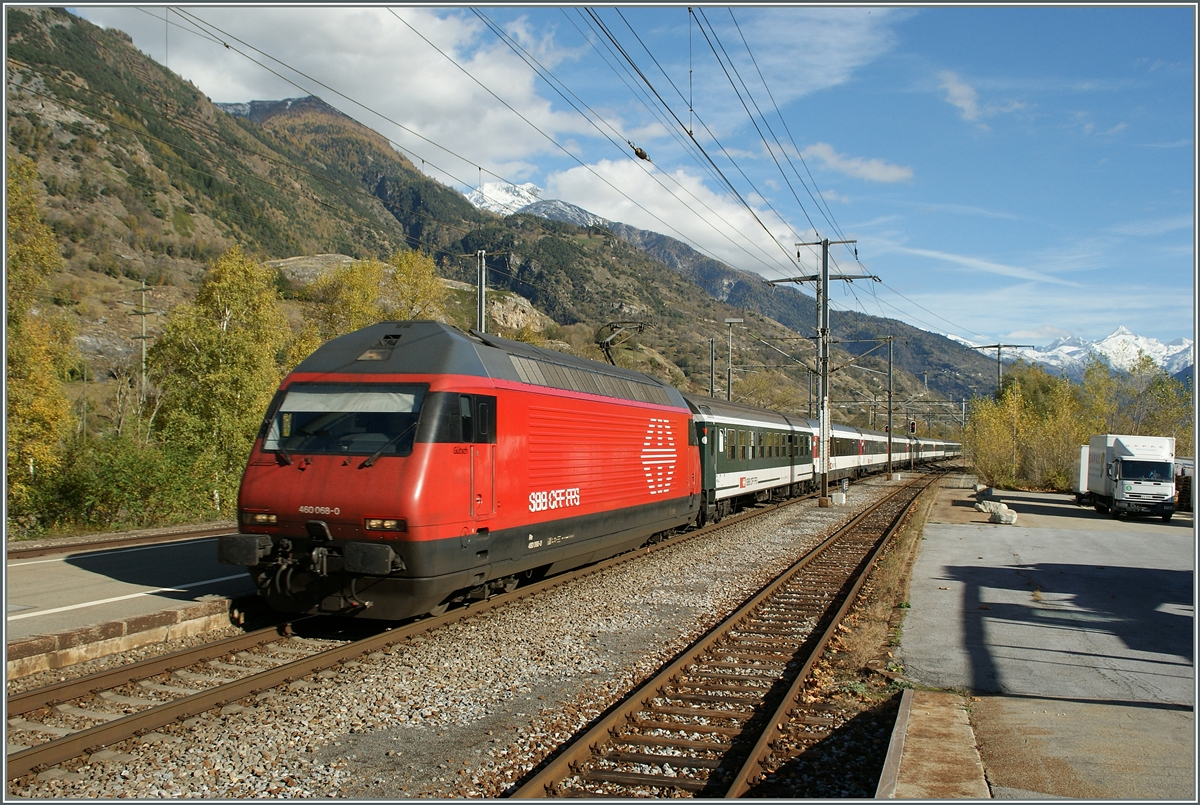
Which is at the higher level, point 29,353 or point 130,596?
point 29,353

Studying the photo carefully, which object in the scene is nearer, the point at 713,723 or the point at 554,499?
the point at 713,723

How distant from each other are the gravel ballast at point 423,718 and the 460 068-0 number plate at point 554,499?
1.41 m

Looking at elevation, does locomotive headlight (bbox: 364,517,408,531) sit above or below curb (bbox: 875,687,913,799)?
above

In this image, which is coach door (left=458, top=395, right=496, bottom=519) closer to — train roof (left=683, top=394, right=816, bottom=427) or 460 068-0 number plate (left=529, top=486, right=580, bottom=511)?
460 068-0 number plate (left=529, top=486, right=580, bottom=511)

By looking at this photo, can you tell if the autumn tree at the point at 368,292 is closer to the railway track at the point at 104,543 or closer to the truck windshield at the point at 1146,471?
the railway track at the point at 104,543

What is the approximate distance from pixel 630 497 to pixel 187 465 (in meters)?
13.5

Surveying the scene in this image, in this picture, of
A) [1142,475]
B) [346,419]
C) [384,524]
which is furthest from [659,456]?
[1142,475]

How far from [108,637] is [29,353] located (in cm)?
1859

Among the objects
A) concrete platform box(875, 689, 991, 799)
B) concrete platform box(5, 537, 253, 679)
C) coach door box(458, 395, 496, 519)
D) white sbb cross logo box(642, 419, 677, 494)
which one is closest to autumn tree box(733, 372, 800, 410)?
white sbb cross logo box(642, 419, 677, 494)

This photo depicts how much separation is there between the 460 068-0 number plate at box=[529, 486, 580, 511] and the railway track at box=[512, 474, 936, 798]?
294 cm

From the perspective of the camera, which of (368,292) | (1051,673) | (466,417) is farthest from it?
(368,292)

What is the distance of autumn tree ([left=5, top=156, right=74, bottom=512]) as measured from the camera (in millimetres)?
22547

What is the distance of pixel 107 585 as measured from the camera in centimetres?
1116

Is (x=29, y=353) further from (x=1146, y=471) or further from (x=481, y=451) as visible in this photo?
(x=1146, y=471)
